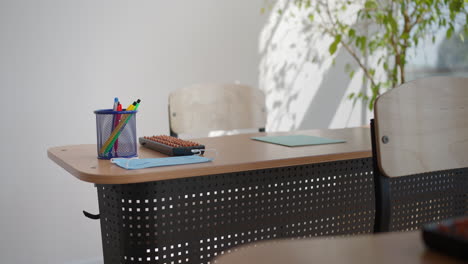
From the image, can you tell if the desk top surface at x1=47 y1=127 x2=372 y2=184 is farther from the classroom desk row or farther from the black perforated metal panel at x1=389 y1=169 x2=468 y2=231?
the black perforated metal panel at x1=389 y1=169 x2=468 y2=231

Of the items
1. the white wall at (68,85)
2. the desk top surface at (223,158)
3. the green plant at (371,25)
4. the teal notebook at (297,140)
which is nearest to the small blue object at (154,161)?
the desk top surface at (223,158)

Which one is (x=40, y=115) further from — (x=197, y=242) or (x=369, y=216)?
(x=369, y=216)

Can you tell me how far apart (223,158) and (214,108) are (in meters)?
0.99

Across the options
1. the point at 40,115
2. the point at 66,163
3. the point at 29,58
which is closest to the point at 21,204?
the point at 40,115

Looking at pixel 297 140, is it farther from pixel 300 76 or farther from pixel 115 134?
pixel 300 76

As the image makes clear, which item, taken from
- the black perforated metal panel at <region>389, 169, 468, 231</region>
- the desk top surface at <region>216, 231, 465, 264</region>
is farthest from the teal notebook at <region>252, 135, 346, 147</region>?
the desk top surface at <region>216, 231, 465, 264</region>

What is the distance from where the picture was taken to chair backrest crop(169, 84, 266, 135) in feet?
8.23

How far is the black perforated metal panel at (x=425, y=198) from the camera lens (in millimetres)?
1877

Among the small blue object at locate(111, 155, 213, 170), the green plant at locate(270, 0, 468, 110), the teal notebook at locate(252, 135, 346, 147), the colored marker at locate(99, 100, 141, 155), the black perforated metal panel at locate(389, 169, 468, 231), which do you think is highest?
the green plant at locate(270, 0, 468, 110)

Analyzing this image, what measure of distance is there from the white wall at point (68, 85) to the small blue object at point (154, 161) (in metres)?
1.49

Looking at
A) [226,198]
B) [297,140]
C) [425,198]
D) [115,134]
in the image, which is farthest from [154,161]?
[425,198]

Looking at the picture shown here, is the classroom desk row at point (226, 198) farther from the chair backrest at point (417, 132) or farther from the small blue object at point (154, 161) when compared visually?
the chair backrest at point (417, 132)

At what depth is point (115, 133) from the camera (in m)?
1.62

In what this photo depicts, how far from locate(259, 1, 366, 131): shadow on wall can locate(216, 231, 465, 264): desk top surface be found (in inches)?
116
